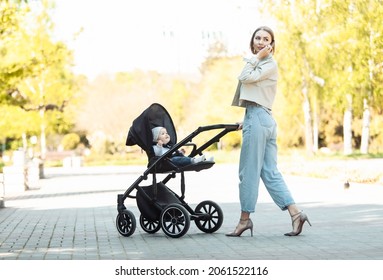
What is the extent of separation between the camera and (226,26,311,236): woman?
802 cm

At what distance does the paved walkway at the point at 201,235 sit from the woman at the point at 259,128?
387 millimetres

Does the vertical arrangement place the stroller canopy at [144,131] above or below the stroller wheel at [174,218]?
above

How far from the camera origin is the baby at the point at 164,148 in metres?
8.49

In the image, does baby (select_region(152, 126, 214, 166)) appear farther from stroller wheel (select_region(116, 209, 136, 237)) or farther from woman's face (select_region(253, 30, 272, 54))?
woman's face (select_region(253, 30, 272, 54))

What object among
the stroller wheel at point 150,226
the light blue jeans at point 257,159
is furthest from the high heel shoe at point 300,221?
the stroller wheel at point 150,226

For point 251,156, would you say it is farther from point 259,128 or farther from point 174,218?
point 174,218

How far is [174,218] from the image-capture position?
8.39m

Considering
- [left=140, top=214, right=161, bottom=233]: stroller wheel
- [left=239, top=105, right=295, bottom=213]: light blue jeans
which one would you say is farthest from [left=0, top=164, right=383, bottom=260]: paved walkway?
[left=239, top=105, right=295, bottom=213]: light blue jeans

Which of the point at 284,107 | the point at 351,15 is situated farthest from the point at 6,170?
the point at 284,107

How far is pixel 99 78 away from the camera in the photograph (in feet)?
216

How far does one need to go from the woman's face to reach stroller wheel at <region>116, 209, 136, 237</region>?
195 centimetres

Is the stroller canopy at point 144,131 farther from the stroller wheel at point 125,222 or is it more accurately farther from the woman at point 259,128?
the woman at point 259,128
